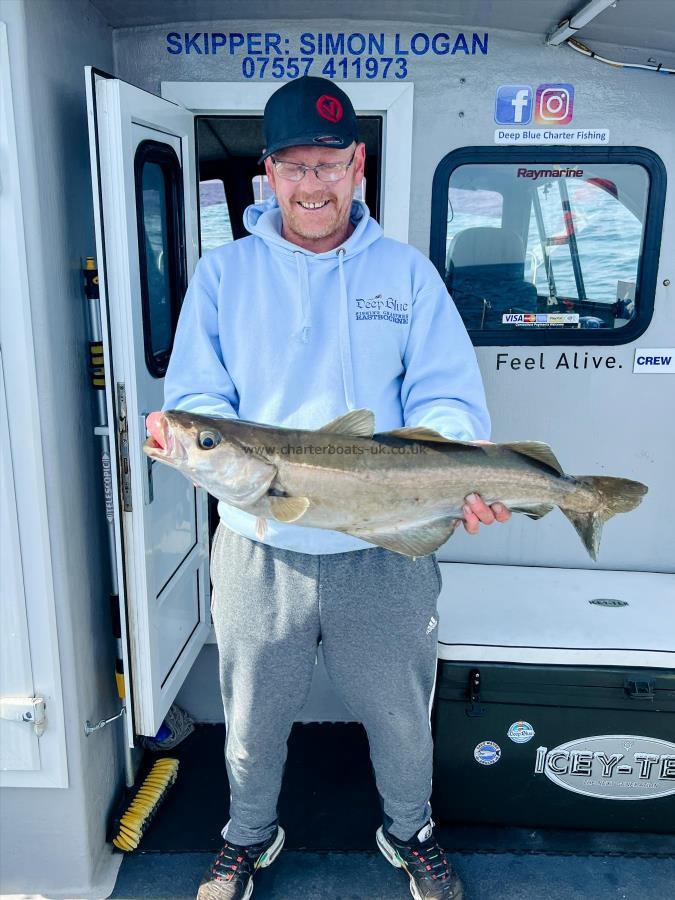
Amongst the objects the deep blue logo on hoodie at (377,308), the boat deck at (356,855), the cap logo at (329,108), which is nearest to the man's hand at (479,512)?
the deep blue logo on hoodie at (377,308)

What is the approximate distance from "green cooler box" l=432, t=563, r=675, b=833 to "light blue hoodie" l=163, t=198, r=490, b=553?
106 cm

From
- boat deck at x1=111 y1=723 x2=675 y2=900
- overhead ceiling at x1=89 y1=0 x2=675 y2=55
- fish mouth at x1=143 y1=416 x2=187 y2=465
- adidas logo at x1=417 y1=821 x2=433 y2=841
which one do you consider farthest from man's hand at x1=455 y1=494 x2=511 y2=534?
overhead ceiling at x1=89 y1=0 x2=675 y2=55

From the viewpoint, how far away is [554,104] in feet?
11.0

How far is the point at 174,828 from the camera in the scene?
3193 millimetres

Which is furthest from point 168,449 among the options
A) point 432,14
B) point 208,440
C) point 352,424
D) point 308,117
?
point 432,14

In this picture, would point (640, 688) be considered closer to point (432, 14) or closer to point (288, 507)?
point (288, 507)

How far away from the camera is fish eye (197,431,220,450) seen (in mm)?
1885

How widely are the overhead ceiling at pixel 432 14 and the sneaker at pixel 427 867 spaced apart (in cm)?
331

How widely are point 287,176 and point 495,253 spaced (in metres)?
1.54

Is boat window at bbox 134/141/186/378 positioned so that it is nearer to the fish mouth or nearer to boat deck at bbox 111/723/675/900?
the fish mouth

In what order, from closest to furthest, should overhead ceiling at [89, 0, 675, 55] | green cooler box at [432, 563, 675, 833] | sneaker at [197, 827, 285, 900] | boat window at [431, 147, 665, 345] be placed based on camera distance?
1. sneaker at [197, 827, 285, 900]
2. overhead ceiling at [89, 0, 675, 55]
3. green cooler box at [432, 563, 675, 833]
4. boat window at [431, 147, 665, 345]

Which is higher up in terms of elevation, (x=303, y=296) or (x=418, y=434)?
(x=303, y=296)

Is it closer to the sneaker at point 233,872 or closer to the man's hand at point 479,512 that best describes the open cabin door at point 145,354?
the sneaker at point 233,872

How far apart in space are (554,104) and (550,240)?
614 millimetres
